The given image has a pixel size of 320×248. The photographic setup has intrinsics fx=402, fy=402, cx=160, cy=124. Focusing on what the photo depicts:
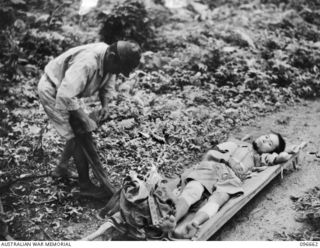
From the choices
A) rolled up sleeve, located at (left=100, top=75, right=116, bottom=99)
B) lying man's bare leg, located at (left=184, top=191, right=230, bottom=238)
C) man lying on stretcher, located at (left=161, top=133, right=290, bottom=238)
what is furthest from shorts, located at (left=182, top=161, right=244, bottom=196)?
rolled up sleeve, located at (left=100, top=75, right=116, bottom=99)

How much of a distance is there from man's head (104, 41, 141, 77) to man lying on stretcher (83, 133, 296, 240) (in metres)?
1.26

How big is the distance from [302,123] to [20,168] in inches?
181

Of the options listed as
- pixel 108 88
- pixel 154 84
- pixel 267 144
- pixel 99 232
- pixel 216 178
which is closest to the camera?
pixel 99 232

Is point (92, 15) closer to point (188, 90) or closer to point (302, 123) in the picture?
point (188, 90)

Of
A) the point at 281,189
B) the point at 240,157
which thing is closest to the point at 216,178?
the point at 240,157

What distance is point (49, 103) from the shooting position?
4.51 meters

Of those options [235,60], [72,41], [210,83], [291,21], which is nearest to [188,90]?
[210,83]

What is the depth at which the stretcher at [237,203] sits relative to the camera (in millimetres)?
3875

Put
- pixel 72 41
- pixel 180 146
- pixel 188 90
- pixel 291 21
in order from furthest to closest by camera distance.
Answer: pixel 291 21, pixel 72 41, pixel 188 90, pixel 180 146

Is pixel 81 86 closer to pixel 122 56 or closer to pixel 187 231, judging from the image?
pixel 122 56

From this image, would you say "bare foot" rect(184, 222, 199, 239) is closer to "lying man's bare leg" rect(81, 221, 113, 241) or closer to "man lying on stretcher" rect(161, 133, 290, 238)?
"man lying on stretcher" rect(161, 133, 290, 238)

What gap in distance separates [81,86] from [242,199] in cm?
215

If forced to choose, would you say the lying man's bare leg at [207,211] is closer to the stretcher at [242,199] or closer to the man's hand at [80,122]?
the stretcher at [242,199]

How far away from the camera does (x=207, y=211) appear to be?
411 cm
